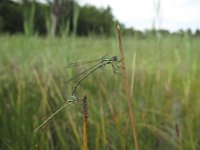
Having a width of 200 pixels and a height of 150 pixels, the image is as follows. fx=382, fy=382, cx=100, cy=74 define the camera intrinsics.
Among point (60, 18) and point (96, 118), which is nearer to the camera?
point (96, 118)

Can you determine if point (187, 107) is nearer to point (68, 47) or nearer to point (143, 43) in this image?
point (68, 47)

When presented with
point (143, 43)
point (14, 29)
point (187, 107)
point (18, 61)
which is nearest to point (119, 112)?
point (187, 107)

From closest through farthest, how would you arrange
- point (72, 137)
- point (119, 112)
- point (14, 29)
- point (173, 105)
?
point (72, 137) → point (119, 112) → point (173, 105) → point (14, 29)

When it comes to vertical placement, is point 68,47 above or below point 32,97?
above

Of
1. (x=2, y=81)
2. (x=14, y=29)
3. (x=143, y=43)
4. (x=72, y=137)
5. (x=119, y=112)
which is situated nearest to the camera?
(x=72, y=137)

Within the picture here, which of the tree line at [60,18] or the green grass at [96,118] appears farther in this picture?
the tree line at [60,18]

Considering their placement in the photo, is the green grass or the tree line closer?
the green grass

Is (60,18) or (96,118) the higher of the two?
(60,18)

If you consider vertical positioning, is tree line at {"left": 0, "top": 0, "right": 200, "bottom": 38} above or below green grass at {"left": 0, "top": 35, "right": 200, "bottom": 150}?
above

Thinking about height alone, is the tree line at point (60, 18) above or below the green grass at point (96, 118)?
above

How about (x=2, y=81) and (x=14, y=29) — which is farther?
(x=14, y=29)
